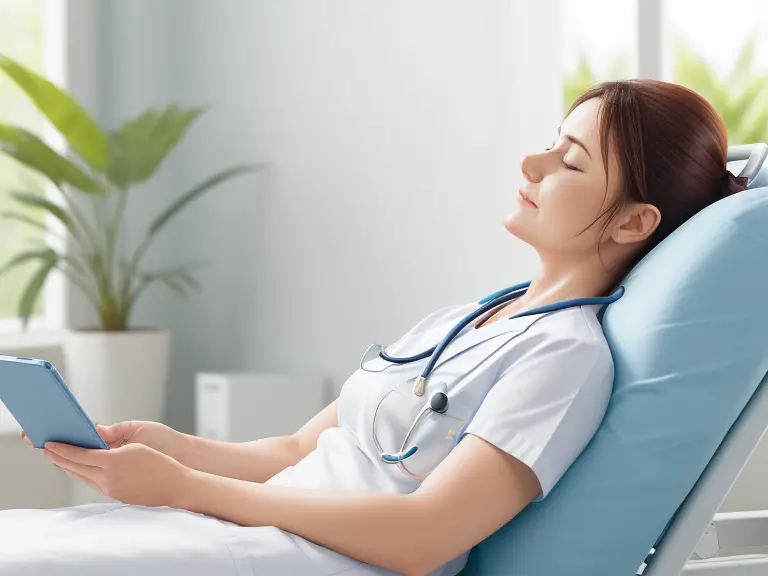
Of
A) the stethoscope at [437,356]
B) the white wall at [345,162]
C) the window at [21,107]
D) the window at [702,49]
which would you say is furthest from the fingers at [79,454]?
the window at [21,107]

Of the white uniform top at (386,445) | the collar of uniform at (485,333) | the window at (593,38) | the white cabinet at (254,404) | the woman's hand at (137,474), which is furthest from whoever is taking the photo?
the white cabinet at (254,404)

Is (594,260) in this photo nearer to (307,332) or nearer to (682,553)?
(682,553)

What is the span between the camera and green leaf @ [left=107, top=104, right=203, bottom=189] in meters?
3.33

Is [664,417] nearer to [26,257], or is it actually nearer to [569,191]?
[569,191]

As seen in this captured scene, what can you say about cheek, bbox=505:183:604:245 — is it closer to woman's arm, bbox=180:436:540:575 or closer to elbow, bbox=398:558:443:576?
woman's arm, bbox=180:436:540:575

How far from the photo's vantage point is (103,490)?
1.12m

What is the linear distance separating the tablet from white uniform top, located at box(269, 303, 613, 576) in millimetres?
297

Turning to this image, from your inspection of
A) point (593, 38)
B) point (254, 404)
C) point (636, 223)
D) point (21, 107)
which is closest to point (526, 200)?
point (636, 223)

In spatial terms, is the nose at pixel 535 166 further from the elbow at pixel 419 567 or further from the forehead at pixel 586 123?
the elbow at pixel 419 567

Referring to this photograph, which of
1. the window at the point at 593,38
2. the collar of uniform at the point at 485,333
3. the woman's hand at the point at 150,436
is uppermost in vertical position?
the window at the point at 593,38

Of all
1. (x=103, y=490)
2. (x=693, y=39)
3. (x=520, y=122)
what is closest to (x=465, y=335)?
(x=103, y=490)

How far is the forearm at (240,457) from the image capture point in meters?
1.44

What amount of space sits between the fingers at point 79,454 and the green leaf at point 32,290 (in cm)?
218

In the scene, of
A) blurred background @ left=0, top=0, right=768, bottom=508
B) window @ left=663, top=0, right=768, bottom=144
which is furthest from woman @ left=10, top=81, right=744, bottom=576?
window @ left=663, top=0, right=768, bottom=144
